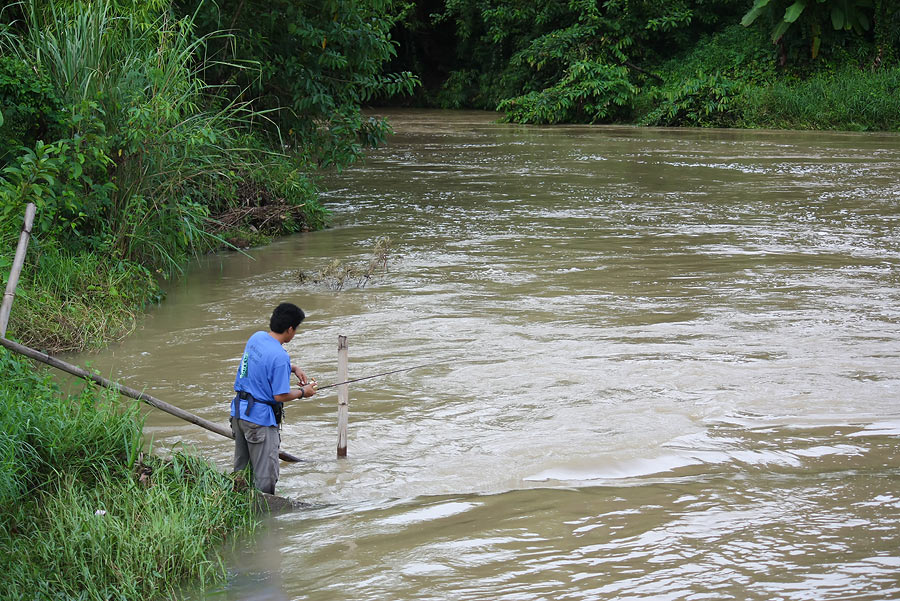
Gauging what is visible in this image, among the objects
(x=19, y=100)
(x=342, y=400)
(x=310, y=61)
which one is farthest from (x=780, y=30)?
(x=342, y=400)

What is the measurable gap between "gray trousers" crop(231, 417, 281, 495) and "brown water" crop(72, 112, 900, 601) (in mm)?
253

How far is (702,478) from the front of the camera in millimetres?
6203

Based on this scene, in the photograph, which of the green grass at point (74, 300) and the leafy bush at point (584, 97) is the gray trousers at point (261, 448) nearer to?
the green grass at point (74, 300)

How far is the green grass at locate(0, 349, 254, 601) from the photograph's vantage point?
4.97 m

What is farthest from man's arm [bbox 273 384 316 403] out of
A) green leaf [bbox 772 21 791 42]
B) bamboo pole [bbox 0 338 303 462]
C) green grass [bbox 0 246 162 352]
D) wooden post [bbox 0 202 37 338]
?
green leaf [bbox 772 21 791 42]

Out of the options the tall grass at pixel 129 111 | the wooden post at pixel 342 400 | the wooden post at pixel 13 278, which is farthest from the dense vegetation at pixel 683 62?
the wooden post at pixel 13 278

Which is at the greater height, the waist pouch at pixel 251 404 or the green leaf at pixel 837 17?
the green leaf at pixel 837 17

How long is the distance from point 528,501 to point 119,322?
5.08 m

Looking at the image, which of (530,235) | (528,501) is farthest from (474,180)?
(528,501)

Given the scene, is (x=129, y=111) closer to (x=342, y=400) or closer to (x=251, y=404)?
(x=342, y=400)

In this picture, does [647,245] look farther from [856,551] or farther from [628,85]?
[628,85]

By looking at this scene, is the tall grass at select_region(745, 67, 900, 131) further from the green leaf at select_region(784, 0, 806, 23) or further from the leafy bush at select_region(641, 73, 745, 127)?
the green leaf at select_region(784, 0, 806, 23)

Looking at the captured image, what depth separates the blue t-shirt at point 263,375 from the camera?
5.68 meters

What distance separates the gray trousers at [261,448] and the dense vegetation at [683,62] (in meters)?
24.1
